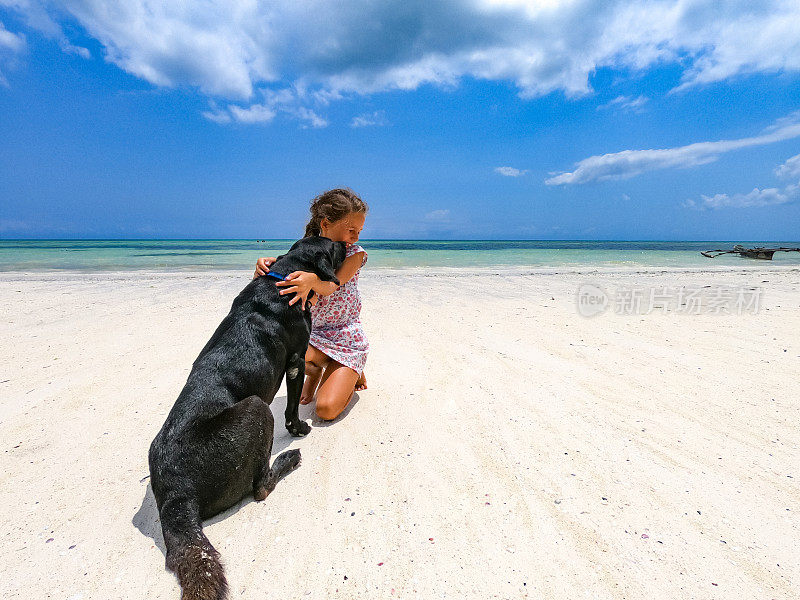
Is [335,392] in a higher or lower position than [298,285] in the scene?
lower

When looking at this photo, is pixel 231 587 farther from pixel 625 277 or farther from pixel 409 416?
pixel 625 277

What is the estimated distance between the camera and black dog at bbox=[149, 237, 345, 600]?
184cm

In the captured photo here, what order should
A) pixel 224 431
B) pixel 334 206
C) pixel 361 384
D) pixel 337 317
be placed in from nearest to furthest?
pixel 224 431 < pixel 334 206 < pixel 337 317 < pixel 361 384

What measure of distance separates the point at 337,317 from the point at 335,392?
689 millimetres

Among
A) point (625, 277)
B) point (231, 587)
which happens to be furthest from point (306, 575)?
point (625, 277)

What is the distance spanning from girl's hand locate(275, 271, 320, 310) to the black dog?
0.05 meters

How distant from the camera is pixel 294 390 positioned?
2902 millimetres

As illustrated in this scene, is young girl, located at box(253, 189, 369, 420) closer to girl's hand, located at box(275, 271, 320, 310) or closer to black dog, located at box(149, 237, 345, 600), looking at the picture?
girl's hand, located at box(275, 271, 320, 310)

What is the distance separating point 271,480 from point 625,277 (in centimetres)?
1440

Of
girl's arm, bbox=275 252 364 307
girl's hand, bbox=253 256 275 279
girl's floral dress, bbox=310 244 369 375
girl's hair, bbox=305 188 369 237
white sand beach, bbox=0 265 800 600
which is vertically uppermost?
girl's hair, bbox=305 188 369 237

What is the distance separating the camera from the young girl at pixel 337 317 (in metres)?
3.21

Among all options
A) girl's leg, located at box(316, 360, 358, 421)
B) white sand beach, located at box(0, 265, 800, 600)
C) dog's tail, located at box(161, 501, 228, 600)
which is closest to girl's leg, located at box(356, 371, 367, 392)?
white sand beach, located at box(0, 265, 800, 600)

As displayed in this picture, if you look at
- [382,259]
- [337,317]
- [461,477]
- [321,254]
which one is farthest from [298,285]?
[382,259]

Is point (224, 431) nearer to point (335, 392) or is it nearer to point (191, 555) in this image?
point (191, 555)
